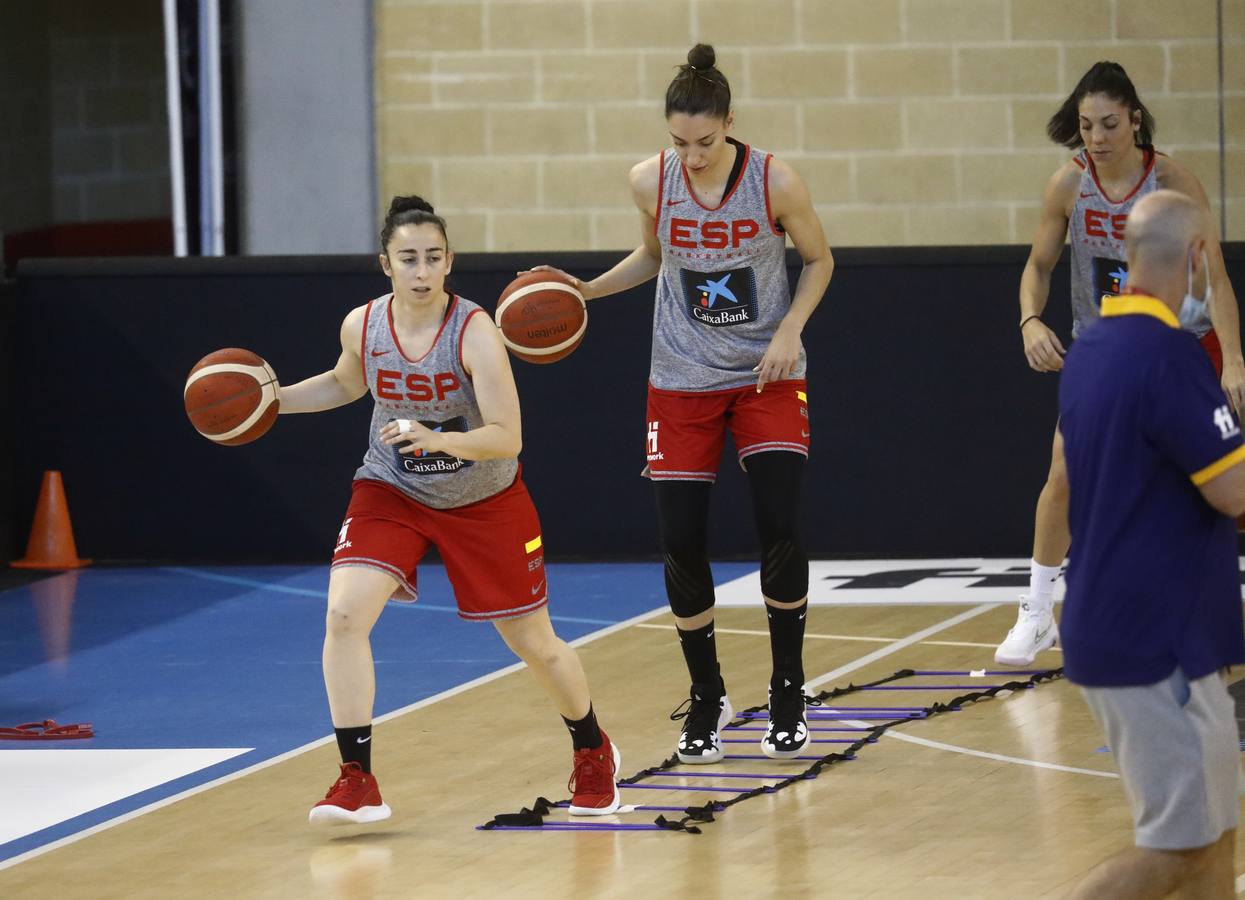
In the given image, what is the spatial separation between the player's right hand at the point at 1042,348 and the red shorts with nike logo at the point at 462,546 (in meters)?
1.98

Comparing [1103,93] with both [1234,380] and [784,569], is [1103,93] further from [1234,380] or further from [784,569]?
[784,569]

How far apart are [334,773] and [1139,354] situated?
10.7 feet

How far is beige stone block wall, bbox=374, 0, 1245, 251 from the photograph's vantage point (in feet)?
37.2

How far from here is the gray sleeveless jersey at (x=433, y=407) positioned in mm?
5281

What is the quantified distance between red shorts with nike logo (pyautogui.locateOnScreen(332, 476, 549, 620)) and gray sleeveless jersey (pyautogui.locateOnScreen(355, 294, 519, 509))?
43mm

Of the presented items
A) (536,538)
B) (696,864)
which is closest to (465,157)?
(536,538)

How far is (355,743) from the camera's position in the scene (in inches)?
206

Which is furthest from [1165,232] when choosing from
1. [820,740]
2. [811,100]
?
[811,100]

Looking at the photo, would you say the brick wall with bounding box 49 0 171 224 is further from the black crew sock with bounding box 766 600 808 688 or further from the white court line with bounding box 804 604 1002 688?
the black crew sock with bounding box 766 600 808 688

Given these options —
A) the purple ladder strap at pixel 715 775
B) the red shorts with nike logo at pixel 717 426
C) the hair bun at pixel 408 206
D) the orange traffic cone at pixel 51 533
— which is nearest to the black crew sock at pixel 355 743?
the purple ladder strap at pixel 715 775

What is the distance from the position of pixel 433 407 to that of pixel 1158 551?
2345mm

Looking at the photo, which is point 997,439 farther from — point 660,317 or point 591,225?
point 660,317

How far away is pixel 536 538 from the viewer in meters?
5.39

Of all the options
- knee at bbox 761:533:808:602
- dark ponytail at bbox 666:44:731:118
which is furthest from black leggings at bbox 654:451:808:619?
dark ponytail at bbox 666:44:731:118
